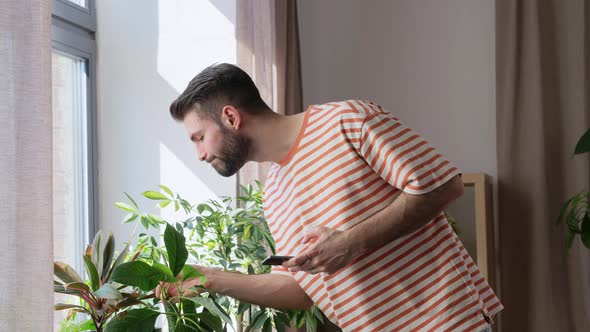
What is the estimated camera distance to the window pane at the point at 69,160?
2699 mm

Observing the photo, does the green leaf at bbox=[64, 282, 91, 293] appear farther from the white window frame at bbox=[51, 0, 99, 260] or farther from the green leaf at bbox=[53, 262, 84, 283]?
the white window frame at bbox=[51, 0, 99, 260]

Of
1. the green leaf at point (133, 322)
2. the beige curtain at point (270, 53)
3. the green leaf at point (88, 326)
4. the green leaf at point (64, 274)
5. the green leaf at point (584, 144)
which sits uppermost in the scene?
the beige curtain at point (270, 53)

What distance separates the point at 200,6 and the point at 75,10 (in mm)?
503

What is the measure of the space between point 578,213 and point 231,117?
8.23 feet

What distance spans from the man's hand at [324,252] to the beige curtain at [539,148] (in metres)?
2.34

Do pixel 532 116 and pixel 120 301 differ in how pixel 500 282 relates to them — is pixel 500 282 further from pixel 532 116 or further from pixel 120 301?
pixel 120 301

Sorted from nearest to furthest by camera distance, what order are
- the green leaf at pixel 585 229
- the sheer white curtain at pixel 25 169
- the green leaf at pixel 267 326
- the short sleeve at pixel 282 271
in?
the sheer white curtain at pixel 25 169, the short sleeve at pixel 282 271, the green leaf at pixel 267 326, the green leaf at pixel 585 229

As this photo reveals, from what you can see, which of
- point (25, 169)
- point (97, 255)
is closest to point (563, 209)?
point (97, 255)

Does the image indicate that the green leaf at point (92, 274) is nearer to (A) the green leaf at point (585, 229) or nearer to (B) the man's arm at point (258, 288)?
(B) the man's arm at point (258, 288)

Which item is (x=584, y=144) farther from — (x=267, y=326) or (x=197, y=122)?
(x=197, y=122)

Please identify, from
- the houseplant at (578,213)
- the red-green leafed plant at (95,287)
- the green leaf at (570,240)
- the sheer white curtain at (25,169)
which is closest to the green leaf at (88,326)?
the red-green leafed plant at (95,287)

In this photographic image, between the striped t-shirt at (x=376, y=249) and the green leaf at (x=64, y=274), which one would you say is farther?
the green leaf at (x=64, y=274)

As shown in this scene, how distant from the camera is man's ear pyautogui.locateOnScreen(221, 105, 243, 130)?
5.33 ft

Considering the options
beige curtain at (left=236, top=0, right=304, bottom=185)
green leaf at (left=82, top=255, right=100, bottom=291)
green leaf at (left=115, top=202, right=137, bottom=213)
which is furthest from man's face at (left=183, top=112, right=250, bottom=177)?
beige curtain at (left=236, top=0, right=304, bottom=185)
